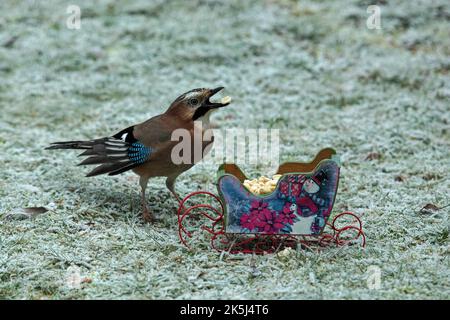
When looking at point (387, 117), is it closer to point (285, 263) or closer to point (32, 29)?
point (285, 263)

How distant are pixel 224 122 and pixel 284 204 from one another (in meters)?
3.22

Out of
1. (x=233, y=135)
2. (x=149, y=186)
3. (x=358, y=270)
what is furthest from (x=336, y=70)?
(x=358, y=270)

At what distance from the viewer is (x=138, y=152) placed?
201 inches

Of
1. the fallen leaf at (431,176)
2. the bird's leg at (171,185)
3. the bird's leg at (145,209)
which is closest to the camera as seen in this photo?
the bird's leg at (145,209)

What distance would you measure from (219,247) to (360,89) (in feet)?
13.8

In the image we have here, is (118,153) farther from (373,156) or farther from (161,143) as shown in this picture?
(373,156)

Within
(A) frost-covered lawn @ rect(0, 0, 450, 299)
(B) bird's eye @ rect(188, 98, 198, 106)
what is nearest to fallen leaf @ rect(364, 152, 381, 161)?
(A) frost-covered lawn @ rect(0, 0, 450, 299)

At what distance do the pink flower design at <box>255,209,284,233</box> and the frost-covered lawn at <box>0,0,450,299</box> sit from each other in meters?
0.19

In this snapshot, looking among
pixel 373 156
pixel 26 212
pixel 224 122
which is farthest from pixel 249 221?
pixel 224 122

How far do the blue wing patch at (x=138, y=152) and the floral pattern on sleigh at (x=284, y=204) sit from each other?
0.89 metres

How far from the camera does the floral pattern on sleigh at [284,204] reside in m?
4.36

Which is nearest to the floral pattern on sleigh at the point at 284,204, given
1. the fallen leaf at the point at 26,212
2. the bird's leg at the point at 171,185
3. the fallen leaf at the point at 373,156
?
the bird's leg at the point at 171,185

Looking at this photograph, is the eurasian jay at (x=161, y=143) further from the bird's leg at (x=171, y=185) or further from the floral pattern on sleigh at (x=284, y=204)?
the floral pattern on sleigh at (x=284, y=204)

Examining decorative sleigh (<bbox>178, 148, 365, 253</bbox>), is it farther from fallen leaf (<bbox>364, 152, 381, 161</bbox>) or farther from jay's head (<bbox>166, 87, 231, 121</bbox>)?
fallen leaf (<bbox>364, 152, 381, 161</bbox>)
